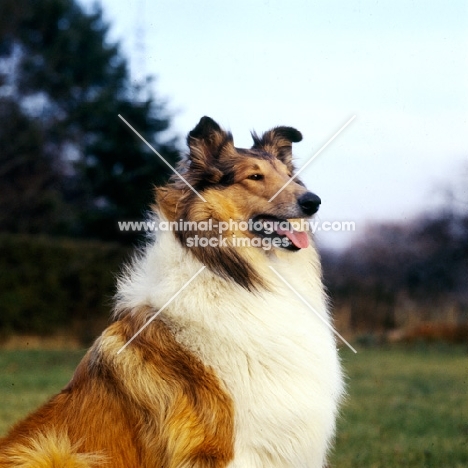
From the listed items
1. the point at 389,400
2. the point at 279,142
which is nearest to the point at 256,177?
the point at 279,142

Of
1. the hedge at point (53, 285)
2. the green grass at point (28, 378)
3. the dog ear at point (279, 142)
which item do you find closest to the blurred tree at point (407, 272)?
the hedge at point (53, 285)

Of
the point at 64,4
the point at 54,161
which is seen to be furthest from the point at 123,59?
the point at 54,161

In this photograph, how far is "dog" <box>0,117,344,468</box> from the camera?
11.5 feet

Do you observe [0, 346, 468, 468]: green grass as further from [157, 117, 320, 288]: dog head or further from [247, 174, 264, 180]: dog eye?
[247, 174, 264, 180]: dog eye

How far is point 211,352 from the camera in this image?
362cm

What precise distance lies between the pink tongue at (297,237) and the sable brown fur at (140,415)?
3.09 ft

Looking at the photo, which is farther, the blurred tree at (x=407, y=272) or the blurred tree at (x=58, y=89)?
the blurred tree at (x=58, y=89)

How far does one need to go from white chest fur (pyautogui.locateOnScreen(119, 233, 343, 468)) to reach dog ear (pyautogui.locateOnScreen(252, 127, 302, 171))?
0.90m

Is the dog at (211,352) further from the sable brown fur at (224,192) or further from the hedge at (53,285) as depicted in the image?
the hedge at (53,285)

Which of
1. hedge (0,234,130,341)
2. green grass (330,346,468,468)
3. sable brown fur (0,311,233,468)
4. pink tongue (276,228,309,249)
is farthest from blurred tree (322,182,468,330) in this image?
sable brown fur (0,311,233,468)

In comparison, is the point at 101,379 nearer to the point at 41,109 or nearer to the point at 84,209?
the point at 84,209

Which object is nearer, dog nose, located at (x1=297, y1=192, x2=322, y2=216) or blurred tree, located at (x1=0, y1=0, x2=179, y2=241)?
dog nose, located at (x1=297, y1=192, x2=322, y2=216)

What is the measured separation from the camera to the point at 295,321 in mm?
3854

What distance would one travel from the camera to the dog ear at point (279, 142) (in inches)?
178
